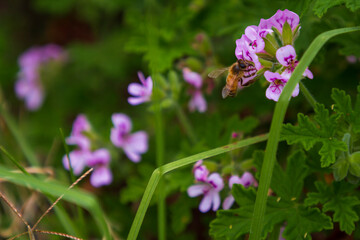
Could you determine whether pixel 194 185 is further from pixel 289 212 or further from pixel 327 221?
pixel 327 221

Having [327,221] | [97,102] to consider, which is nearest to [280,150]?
[327,221]

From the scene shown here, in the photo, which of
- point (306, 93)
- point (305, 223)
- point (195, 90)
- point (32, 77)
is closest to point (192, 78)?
point (195, 90)

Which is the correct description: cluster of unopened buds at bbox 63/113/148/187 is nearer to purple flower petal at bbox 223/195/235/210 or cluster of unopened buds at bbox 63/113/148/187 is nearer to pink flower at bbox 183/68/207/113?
pink flower at bbox 183/68/207/113

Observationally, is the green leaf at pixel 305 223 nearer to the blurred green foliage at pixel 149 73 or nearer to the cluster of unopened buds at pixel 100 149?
the blurred green foliage at pixel 149 73

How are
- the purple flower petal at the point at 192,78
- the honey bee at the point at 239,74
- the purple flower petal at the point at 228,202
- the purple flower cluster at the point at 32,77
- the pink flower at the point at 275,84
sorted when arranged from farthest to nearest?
1. the purple flower cluster at the point at 32,77
2. the purple flower petal at the point at 192,78
3. the purple flower petal at the point at 228,202
4. the honey bee at the point at 239,74
5. the pink flower at the point at 275,84

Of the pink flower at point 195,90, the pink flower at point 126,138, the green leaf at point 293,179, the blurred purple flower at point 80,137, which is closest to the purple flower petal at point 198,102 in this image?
the pink flower at point 195,90

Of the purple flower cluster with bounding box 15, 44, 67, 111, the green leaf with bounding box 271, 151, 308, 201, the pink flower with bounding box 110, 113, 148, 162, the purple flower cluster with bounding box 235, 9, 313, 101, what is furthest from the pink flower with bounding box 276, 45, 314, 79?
the purple flower cluster with bounding box 15, 44, 67, 111
